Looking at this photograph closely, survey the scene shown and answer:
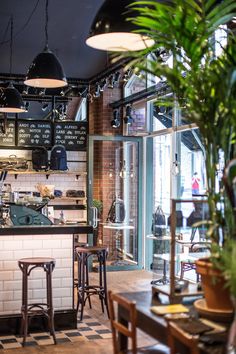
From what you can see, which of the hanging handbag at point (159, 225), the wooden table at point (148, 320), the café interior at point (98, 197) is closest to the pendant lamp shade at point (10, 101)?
the café interior at point (98, 197)

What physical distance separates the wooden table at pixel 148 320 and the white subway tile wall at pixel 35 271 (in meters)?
2.69

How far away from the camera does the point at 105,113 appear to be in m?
11.1

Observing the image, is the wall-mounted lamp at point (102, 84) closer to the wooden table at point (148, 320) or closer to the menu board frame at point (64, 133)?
the menu board frame at point (64, 133)

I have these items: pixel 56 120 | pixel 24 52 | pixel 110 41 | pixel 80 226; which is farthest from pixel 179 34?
pixel 56 120

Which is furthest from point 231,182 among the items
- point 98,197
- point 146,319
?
point 98,197

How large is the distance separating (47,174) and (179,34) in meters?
8.25

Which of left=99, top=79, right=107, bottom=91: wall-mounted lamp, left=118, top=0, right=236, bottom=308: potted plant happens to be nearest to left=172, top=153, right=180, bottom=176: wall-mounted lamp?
left=99, top=79, right=107, bottom=91: wall-mounted lamp

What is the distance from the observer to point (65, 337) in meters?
5.82

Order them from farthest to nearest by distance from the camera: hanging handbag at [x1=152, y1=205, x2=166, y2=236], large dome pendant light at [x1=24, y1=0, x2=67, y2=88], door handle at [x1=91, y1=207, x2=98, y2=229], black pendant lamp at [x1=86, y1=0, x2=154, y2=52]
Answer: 1. door handle at [x1=91, y1=207, x2=98, y2=229]
2. hanging handbag at [x1=152, y1=205, x2=166, y2=236]
3. large dome pendant light at [x1=24, y1=0, x2=67, y2=88]
4. black pendant lamp at [x1=86, y1=0, x2=154, y2=52]

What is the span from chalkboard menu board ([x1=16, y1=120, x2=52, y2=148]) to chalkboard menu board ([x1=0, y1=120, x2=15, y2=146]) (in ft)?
0.34

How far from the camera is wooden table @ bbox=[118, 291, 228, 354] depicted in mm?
2809

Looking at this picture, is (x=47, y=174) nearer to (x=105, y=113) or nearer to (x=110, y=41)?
(x=105, y=113)

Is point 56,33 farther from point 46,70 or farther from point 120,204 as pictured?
point 46,70

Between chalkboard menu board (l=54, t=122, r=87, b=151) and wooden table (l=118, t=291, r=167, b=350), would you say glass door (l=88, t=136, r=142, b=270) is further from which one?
wooden table (l=118, t=291, r=167, b=350)
